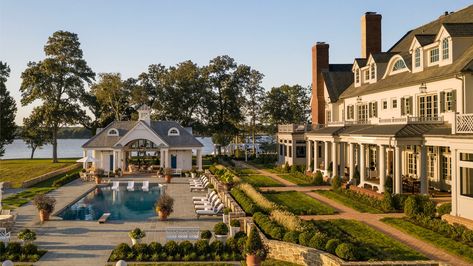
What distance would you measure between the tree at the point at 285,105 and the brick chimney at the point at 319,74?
22159 millimetres

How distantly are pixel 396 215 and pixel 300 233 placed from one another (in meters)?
8.01

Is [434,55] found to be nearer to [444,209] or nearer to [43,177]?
[444,209]

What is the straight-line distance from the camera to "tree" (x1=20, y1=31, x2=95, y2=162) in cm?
5531

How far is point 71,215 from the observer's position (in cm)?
2412

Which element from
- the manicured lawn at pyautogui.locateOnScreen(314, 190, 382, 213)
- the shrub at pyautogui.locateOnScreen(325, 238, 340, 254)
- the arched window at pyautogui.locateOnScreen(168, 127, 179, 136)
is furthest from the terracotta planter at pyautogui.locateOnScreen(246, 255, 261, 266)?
the arched window at pyautogui.locateOnScreen(168, 127, 179, 136)

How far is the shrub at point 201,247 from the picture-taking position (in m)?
15.1

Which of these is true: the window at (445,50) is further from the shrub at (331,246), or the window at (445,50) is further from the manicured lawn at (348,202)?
the shrub at (331,246)

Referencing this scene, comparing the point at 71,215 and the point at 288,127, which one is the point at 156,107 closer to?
the point at 288,127

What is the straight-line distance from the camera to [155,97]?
63.2 metres

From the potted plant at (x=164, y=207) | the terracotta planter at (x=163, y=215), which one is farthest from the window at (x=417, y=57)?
the terracotta planter at (x=163, y=215)

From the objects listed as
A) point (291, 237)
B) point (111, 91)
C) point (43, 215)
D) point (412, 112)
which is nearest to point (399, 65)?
point (412, 112)

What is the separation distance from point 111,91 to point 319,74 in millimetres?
31823

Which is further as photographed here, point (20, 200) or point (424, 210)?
point (20, 200)

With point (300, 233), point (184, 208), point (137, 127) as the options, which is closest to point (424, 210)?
point (300, 233)
